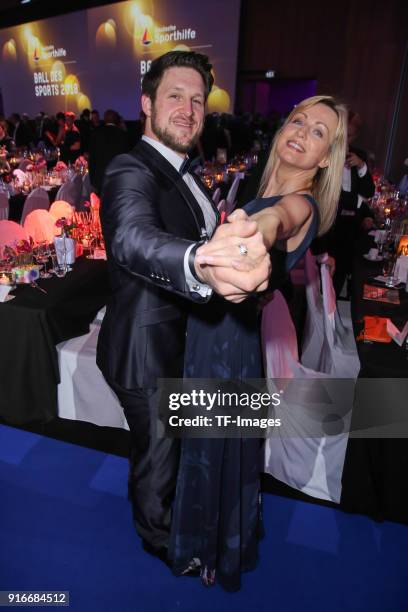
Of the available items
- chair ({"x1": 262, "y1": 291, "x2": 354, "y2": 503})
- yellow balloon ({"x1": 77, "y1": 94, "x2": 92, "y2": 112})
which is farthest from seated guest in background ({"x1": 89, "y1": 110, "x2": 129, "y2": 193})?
yellow balloon ({"x1": 77, "y1": 94, "x2": 92, "y2": 112})

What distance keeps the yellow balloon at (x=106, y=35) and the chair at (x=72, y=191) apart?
928 cm

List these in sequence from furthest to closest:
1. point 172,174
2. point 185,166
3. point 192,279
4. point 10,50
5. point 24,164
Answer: point 10,50 < point 24,164 < point 185,166 < point 172,174 < point 192,279

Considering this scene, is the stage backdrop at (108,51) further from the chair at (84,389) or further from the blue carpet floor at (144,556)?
the blue carpet floor at (144,556)

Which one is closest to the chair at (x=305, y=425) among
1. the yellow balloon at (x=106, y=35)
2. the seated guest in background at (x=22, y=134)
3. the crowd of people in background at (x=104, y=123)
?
the crowd of people in background at (x=104, y=123)

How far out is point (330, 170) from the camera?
4.54 ft

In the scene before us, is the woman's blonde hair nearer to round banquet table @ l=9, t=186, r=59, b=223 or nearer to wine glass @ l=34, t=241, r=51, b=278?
wine glass @ l=34, t=241, r=51, b=278

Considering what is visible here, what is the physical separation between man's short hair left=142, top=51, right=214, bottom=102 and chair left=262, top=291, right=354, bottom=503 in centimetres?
102

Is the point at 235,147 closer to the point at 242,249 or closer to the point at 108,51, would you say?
the point at 108,51

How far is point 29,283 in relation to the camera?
2.30 m

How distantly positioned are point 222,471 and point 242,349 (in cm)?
45

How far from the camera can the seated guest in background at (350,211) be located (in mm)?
3748

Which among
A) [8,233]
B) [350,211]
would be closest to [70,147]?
[8,233]

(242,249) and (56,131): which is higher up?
(56,131)

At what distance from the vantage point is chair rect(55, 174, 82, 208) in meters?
4.68
